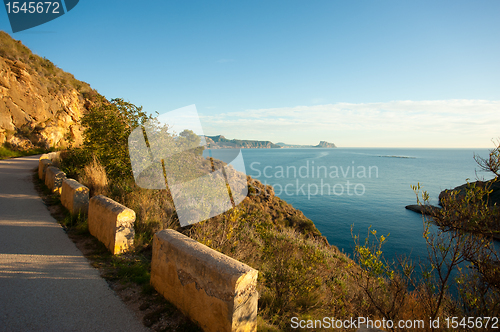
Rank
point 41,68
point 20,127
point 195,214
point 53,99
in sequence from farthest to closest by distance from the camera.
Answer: point 41,68 < point 53,99 < point 20,127 < point 195,214

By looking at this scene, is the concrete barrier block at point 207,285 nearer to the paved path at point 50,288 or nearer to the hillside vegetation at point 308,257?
the paved path at point 50,288

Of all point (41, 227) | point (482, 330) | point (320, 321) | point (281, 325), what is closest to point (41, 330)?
point (281, 325)

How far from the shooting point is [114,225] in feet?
13.9

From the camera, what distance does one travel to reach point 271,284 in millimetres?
4039

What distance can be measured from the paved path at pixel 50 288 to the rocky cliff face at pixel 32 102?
49.0 ft

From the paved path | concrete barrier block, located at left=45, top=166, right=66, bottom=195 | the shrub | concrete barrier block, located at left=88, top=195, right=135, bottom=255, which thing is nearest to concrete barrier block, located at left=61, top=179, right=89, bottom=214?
the paved path

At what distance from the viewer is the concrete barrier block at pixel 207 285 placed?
2.40 m

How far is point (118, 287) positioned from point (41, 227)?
334 cm

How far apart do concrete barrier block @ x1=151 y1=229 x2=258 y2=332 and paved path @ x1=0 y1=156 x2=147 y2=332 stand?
21.7 inches

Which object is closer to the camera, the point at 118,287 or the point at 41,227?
the point at 118,287

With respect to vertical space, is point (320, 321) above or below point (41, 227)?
below

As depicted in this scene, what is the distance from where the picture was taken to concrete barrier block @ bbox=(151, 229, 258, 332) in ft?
7.86

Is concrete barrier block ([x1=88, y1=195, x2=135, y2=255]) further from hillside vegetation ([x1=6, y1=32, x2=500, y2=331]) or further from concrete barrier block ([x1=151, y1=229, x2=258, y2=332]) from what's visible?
concrete barrier block ([x1=151, y1=229, x2=258, y2=332])

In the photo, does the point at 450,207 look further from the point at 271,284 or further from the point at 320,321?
the point at 271,284
